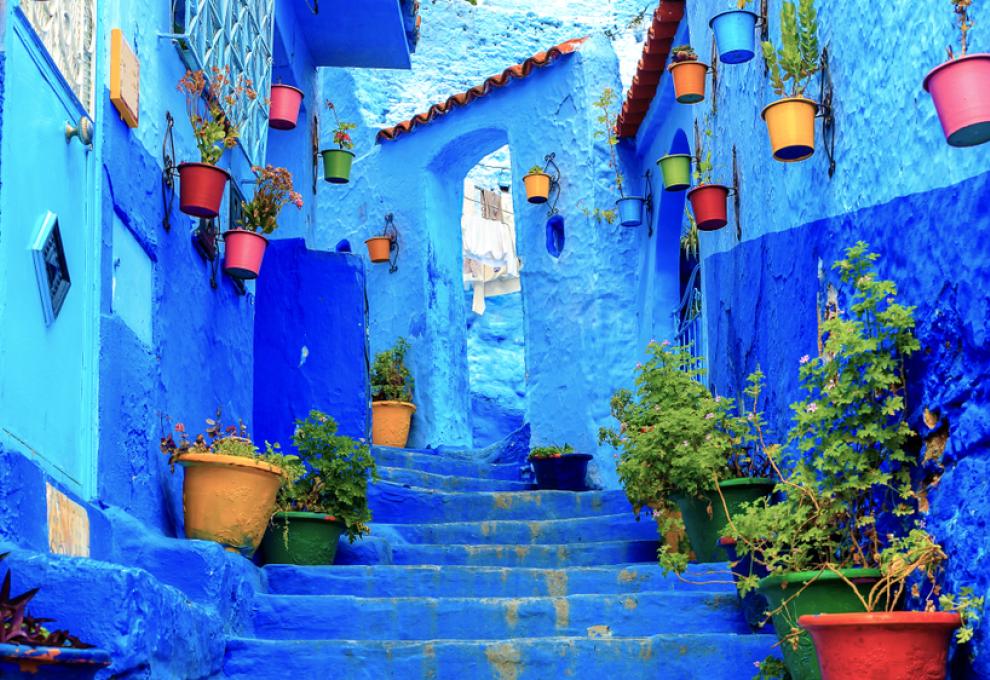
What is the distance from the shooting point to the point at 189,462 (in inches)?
205

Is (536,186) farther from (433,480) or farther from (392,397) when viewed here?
(433,480)

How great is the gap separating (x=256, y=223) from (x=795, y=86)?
2.87 m

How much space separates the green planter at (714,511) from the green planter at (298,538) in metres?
1.67

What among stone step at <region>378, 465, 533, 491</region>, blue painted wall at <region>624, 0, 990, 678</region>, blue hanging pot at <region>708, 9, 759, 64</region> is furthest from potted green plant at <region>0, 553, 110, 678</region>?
stone step at <region>378, 465, 533, 491</region>

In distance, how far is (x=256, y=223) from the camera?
6.69m

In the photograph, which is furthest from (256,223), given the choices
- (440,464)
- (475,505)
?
(440,464)

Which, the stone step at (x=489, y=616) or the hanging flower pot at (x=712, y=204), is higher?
the hanging flower pot at (x=712, y=204)

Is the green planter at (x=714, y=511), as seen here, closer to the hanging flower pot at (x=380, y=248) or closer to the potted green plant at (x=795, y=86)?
the potted green plant at (x=795, y=86)

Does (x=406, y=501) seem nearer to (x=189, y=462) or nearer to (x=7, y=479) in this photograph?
(x=189, y=462)

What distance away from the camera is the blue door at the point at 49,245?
3447 millimetres

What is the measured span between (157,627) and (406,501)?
4.22 meters

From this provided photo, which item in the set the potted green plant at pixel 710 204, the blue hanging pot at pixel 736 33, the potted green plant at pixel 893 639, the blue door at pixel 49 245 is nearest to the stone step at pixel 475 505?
the potted green plant at pixel 710 204

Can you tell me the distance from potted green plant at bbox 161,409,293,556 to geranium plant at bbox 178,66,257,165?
4.26 ft

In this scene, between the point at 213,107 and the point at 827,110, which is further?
the point at 213,107
